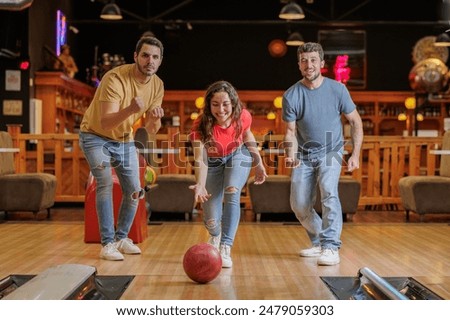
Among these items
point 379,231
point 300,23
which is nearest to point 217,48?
point 300,23

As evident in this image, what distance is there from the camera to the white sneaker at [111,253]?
5047mm

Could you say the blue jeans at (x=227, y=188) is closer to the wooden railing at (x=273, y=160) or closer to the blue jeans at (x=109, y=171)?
the blue jeans at (x=109, y=171)

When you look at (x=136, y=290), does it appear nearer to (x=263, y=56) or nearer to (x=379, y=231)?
(x=379, y=231)

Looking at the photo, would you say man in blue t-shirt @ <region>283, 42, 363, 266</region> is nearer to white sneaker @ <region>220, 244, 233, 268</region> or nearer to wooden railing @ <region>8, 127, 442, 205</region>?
white sneaker @ <region>220, 244, 233, 268</region>

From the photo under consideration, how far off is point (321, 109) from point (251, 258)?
115cm

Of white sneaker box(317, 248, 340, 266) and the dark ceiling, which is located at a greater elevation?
the dark ceiling

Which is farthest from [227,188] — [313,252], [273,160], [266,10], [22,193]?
[266,10]

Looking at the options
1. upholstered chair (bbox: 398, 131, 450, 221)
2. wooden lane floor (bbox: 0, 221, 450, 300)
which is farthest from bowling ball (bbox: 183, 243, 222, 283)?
upholstered chair (bbox: 398, 131, 450, 221)

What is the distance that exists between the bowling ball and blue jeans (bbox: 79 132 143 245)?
3.63 ft

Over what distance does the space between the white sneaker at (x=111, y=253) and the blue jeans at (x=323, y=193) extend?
4.02 feet

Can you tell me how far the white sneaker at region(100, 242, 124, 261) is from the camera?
16.6 feet

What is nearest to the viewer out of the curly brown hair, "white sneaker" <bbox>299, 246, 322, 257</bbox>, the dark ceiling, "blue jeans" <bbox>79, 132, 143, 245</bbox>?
the curly brown hair

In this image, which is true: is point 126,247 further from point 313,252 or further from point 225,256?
point 313,252

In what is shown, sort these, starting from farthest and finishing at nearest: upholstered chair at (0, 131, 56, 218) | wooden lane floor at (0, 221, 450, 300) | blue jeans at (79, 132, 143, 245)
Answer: upholstered chair at (0, 131, 56, 218)
blue jeans at (79, 132, 143, 245)
wooden lane floor at (0, 221, 450, 300)
